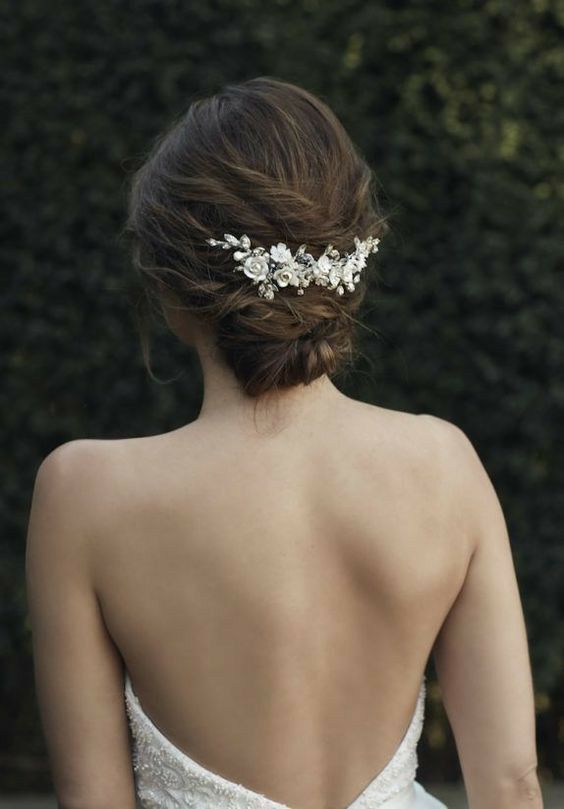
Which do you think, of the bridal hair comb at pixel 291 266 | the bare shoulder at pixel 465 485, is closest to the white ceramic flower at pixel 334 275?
the bridal hair comb at pixel 291 266

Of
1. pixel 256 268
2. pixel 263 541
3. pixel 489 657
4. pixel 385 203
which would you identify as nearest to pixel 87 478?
pixel 263 541

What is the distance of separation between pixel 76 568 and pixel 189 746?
0.35 meters

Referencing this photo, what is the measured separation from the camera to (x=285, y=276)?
196cm

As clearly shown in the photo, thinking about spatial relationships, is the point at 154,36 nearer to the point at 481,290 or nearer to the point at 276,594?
the point at 481,290

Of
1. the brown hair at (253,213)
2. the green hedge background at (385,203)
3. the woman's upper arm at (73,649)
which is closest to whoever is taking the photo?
the brown hair at (253,213)

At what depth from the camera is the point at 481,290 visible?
4402 mm

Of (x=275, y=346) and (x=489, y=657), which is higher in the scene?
(x=275, y=346)

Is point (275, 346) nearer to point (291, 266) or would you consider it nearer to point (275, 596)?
point (291, 266)

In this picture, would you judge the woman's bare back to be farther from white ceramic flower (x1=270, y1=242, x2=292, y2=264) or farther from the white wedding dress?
white ceramic flower (x1=270, y1=242, x2=292, y2=264)

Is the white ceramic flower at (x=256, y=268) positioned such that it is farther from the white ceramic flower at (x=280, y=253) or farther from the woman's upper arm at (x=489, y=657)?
the woman's upper arm at (x=489, y=657)

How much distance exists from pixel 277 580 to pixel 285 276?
1.54ft

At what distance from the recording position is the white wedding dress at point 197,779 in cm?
207

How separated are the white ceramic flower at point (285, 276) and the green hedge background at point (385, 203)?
248 centimetres

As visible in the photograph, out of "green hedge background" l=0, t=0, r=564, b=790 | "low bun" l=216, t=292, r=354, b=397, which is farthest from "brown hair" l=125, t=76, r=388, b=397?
"green hedge background" l=0, t=0, r=564, b=790
